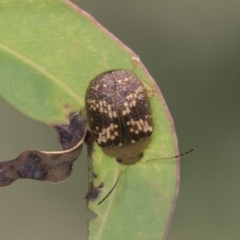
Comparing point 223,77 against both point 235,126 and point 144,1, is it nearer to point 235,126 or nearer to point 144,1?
point 235,126

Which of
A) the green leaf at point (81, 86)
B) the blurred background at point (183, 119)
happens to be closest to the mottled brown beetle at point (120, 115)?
the green leaf at point (81, 86)

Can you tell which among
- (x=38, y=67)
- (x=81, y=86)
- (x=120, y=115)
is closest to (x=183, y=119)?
(x=120, y=115)

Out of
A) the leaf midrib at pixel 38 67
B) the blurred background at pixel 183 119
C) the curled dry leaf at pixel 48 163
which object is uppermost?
the leaf midrib at pixel 38 67

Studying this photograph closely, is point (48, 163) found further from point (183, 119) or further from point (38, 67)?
point (183, 119)

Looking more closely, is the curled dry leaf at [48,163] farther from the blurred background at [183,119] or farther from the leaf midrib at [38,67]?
the blurred background at [183,119]

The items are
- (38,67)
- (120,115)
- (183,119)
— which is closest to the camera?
(38,67)

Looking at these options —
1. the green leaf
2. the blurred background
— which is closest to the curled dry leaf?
the green leaf

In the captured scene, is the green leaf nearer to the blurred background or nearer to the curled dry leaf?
the curled dry leaf
